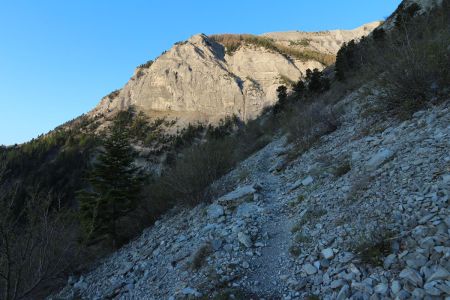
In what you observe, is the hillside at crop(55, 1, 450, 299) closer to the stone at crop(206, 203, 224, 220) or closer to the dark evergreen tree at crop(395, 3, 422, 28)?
the stone at crop(206, 203, 224, 220)

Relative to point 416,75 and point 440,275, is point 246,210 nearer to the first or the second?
point 440,275

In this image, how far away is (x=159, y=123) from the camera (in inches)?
4678

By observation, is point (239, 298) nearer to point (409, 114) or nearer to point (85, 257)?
point (409, 114)

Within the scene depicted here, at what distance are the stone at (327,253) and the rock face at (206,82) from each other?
11152cm

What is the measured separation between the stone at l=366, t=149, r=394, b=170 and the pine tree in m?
13.9

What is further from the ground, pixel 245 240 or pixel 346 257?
pixel 245 240

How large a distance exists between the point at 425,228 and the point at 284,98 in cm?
4487

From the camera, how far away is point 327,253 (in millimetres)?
5762

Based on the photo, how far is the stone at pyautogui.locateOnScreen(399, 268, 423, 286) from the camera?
13.2 ft

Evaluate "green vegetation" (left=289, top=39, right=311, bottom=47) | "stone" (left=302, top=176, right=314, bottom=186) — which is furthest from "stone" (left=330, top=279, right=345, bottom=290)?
"green vegetation" (left=289, top=39, right=311, bottom=47)

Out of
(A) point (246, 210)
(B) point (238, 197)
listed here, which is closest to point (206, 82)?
(B) point (238, 197)

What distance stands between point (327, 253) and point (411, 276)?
1739 mm

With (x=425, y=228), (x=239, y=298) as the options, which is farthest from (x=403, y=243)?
(x=239, y=298)

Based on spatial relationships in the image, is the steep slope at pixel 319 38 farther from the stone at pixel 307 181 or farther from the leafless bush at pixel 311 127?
the stone at pixel 307 181
